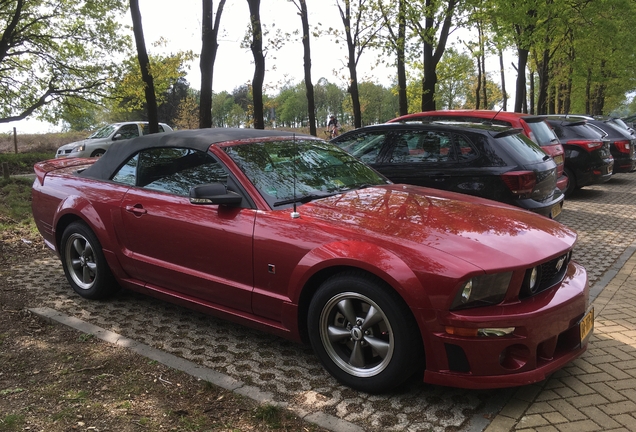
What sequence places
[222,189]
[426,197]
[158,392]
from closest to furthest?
1. [158,392]
2. [222,189]
3. [426,197]

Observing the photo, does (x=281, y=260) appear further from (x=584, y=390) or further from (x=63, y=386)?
(x=584, y=390)

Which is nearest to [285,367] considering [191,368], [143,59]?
[191,368]

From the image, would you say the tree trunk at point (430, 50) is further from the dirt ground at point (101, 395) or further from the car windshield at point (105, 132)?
the dirt ground at point (101, 395)

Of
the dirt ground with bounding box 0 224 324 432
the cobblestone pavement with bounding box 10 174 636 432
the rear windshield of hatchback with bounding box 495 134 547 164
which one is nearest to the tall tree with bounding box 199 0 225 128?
the cobblestone pavement with bounding box 10 174 636 432

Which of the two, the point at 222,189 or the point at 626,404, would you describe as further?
the point at 222,189

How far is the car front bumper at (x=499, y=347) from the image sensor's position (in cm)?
289

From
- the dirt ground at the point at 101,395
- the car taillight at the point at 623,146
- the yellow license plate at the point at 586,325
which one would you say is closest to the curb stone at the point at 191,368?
the dirt ground at the point at 101,395

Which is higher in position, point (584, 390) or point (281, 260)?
point (281, 260)

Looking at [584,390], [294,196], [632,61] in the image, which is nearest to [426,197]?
[294,196]

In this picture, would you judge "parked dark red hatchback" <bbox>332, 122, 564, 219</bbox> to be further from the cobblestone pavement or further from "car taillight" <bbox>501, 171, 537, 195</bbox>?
the cobblestone pavement

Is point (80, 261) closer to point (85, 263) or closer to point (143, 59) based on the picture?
point (85, 263)

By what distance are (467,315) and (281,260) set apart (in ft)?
4.04

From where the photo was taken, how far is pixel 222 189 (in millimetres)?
3764

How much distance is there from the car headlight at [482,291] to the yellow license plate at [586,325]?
28.2 inches
